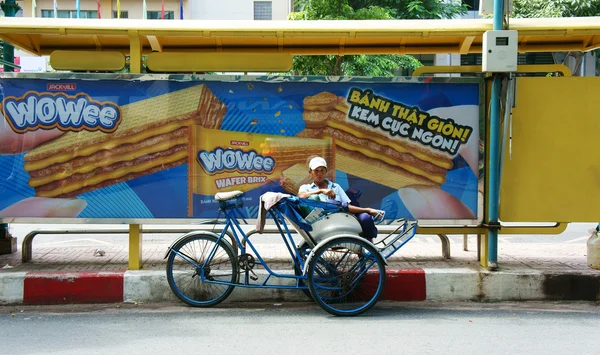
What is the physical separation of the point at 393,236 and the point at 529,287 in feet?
4.63

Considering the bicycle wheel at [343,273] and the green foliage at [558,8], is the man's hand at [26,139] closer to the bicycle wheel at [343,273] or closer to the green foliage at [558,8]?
the bicycle wheel at [343,273]

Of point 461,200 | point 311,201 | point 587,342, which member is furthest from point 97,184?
point 587,342

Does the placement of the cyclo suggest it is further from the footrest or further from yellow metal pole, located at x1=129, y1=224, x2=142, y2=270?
yellow metal pole, located at x1=129, y1=224, x2=142, y2=270

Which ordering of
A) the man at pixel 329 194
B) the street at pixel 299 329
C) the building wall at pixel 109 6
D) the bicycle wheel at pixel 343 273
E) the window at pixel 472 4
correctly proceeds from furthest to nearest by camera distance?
the building wall at pixel 109 6 → the window at pixel 472 4 → the man at pixel 329 194 → the bicycle wheel at pixel 343 273 → the street at pixel 299 329

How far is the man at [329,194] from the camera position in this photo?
6.44m

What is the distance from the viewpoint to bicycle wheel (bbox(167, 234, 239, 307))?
6.32 m

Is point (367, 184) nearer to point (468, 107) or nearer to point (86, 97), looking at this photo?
point (468, 107)

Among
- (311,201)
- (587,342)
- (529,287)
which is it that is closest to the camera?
(587,342)

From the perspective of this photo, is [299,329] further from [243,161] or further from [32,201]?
[32,201]

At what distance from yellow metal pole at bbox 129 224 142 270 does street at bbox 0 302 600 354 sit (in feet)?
1.62

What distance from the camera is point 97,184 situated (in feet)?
22.9

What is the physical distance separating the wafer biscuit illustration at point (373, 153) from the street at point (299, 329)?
4.35ft

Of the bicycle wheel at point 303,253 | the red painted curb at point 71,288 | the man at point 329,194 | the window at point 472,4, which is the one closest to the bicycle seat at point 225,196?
the man at point 329,194

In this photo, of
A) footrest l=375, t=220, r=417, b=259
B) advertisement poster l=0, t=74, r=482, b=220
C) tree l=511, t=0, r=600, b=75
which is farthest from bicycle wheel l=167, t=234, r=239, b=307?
tree l=511, t=0, r=600, b=75
